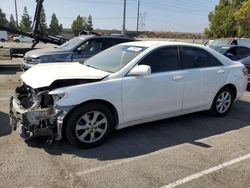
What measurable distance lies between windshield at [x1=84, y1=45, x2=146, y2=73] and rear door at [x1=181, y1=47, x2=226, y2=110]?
3.19ft

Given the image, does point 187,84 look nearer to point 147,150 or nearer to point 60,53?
point 147,150

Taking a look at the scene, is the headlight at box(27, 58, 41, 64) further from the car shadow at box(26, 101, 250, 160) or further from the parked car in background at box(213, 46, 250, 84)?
the parked car in background at box(213, 46, 250, 84)

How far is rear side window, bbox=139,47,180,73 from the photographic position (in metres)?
5.05

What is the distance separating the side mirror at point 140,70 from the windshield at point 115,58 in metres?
0.22

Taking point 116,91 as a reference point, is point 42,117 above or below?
below

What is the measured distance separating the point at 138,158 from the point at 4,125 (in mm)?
2644

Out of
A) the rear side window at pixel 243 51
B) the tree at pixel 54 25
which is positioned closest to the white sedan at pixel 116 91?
the rear side window at pixel 243 51

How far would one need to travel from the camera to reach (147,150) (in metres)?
4.50

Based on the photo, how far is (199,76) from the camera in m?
5.57

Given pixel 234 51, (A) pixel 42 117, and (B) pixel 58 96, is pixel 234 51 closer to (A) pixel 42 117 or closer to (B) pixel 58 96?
(B) pixel 58 96

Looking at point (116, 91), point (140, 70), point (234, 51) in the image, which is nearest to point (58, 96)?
point (116, 91)

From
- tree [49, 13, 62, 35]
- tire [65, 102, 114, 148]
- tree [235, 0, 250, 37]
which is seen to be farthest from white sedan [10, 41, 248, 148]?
tree [49, 13, 62, 35]

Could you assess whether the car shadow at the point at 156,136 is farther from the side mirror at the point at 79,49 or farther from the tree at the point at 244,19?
the tree at the point at 244,19

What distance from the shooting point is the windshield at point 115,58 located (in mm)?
4969
